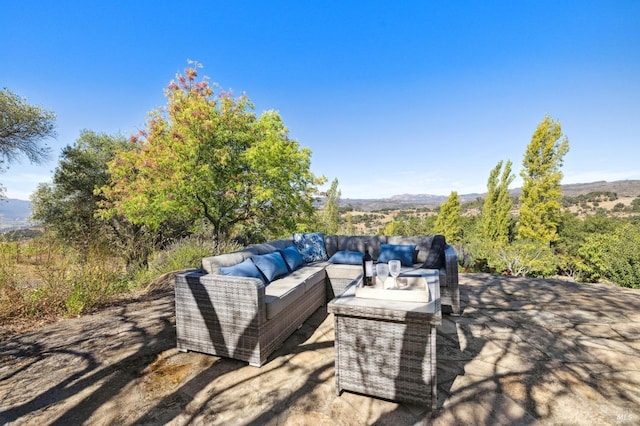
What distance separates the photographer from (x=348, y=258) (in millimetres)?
3885

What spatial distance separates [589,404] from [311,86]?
10321 mm

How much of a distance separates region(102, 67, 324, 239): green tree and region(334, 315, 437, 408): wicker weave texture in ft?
17.3

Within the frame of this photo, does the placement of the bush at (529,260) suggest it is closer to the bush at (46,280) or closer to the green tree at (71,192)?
the bush at (46,280)

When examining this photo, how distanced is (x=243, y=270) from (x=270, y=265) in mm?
467

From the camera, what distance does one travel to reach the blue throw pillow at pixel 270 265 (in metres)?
2.99

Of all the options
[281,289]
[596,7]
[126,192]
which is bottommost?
[281,289]

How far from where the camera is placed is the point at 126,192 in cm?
759

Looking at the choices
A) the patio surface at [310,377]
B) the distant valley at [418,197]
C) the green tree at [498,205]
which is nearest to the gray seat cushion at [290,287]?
the patio surface at [310,377]

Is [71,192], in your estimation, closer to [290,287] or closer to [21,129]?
[21,129]

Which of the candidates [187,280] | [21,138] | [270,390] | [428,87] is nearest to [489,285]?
[270,390]

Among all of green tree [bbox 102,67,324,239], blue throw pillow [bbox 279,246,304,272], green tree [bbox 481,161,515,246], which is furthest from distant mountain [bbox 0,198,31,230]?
green tree [bbox 481,161,515,246]

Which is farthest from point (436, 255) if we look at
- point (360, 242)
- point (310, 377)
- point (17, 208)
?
point (17, 208)

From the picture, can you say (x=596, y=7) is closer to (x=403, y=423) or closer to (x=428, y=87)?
(x=428, y=87)

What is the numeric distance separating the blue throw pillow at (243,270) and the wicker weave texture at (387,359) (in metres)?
1.18
